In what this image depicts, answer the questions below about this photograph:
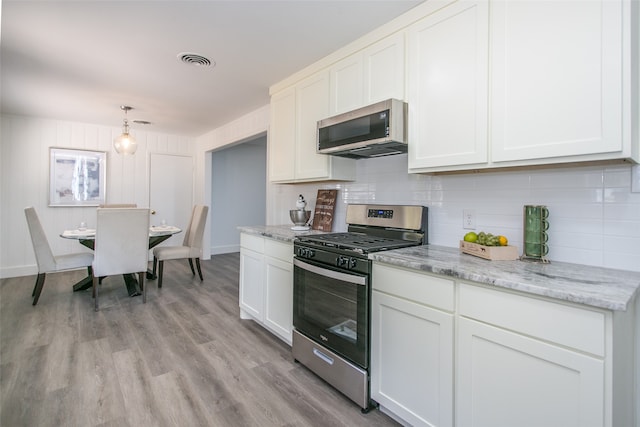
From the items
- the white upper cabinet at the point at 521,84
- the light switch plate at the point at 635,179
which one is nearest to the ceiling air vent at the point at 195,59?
the white upper cabinet at the point at 521,84

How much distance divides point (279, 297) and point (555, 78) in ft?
7.18

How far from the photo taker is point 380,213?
2.34 meters

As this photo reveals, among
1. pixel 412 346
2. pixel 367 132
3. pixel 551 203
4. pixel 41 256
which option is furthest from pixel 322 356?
pixel 41 256

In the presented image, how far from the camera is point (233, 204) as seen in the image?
6.58 meters

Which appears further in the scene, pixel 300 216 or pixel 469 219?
pixel 300 216

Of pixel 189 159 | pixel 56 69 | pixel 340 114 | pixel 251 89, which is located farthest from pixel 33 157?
pixel 340 114

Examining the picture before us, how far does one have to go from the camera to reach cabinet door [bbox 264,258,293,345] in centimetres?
241

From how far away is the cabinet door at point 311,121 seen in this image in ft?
8.39

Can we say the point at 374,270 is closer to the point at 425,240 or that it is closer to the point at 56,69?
the point at 425,240

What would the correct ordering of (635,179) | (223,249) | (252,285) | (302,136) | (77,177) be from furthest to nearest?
(223,249)
(77,177)
(252,285)
(302,136)
(635,179)

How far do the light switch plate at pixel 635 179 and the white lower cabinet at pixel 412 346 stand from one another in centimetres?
92

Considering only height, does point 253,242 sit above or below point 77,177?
below

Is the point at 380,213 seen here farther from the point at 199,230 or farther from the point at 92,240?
the point at 92,240

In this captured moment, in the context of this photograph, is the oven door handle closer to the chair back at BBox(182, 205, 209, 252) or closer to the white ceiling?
the white ceiling
